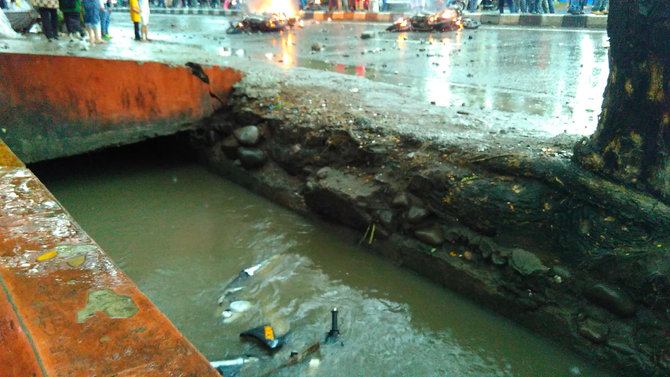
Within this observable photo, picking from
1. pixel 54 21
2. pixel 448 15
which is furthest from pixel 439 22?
pixel 54 21

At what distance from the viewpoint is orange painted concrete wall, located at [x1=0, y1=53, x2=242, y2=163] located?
420 cm

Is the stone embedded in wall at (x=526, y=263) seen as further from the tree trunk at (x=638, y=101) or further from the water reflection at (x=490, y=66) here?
the water reflection at (x=490, y=66)

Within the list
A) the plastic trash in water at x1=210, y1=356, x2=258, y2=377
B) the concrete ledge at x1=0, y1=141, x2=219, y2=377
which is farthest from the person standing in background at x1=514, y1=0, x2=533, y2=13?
the concrete ledge at x1=0, y1=141, x2=219, y2=377

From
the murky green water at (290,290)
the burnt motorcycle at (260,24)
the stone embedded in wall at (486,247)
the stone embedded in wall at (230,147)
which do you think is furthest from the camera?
the burnt motorcycle at (260,24)

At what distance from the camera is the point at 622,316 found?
2.32 meters

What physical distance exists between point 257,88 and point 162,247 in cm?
196

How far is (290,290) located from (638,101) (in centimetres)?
212

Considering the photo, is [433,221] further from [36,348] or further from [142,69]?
[142,69]

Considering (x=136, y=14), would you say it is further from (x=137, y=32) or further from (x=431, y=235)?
(x=431, y=235)

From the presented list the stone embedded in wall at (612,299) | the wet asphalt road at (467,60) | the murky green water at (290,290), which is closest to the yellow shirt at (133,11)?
the wet asphalt road at (467,60)

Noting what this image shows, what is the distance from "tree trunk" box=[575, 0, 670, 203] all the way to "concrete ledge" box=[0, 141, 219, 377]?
2.18m

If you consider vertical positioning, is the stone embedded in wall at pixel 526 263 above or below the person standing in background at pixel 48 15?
below

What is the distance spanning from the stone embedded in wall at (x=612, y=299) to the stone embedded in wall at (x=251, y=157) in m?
2.86

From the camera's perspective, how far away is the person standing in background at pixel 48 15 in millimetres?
7858
